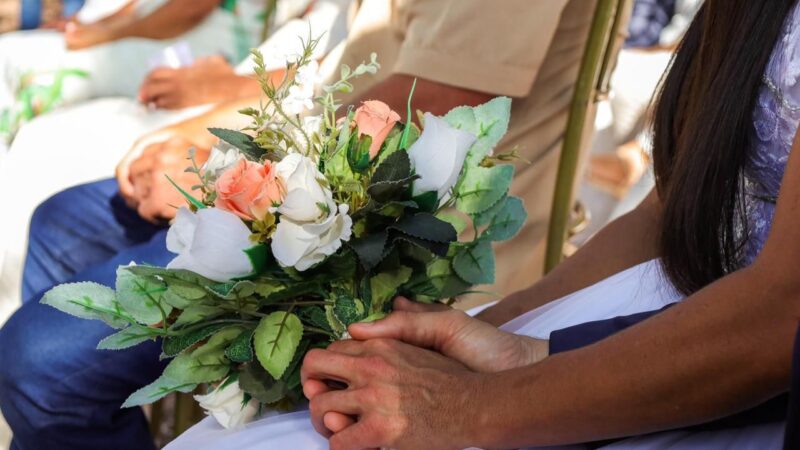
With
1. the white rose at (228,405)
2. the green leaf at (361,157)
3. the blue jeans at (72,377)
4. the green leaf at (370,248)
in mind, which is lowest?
the blue jeans at (72,377)

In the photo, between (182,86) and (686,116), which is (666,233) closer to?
(686,116)

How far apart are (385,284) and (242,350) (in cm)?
17

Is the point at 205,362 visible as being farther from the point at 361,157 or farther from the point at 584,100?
the point at 584,100

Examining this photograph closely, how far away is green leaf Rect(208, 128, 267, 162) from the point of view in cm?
110

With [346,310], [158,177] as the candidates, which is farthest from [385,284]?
[158,177]

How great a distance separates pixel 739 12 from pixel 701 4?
14 centimetres

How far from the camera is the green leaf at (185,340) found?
3.40 feet

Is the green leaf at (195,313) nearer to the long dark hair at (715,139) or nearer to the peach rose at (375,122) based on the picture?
the peach rose at (375,122)

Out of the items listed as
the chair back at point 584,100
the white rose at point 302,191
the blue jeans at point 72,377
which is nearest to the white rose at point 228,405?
the white rose at point 302,191

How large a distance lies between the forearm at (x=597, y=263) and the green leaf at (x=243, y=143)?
40 cm

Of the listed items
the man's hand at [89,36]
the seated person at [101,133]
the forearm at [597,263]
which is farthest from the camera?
the man's hand at [89,36]

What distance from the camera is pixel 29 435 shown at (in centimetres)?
175

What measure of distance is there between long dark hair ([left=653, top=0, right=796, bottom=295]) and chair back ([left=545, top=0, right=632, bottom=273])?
0.52 meters

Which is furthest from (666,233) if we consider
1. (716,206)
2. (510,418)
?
(510,418)
